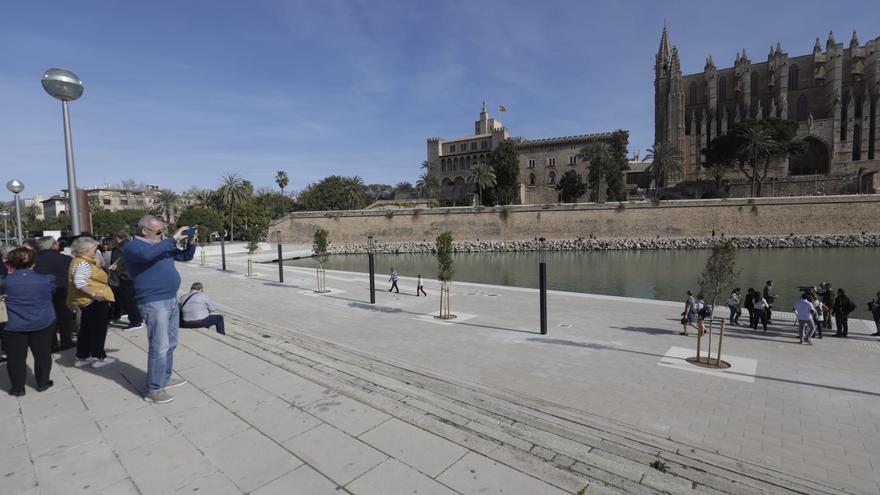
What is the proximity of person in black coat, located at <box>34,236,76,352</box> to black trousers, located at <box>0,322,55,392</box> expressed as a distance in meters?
1.09

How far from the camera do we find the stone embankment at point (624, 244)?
144 ft

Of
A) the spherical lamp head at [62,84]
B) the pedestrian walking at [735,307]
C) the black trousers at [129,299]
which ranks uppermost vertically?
the spherical lamp head at [62,84]

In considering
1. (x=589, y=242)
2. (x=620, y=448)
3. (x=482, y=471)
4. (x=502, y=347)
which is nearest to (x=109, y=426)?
(x=482, y=471)

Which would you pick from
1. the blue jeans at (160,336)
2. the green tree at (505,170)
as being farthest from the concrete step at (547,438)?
the green tree at (505,170)

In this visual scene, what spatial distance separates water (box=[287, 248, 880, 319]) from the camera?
67.0 feet

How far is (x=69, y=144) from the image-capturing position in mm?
6941

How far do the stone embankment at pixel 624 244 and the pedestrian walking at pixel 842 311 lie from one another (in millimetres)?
32557

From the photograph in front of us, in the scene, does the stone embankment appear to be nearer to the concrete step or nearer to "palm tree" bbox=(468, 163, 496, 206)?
"palm tree" bbox=(468, 163, 496, 206)

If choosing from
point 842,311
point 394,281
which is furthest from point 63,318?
point 842,311

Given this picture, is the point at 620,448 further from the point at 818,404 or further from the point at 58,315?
the point at 58,315

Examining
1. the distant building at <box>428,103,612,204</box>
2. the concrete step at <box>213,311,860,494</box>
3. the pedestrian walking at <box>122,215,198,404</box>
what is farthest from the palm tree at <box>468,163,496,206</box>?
the pedestrian walking at <box>122,215,198,404</box>

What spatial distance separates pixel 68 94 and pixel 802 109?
283ft

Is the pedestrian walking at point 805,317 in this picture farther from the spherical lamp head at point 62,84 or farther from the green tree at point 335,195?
the green tree at point 335,195

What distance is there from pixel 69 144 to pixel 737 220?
5661 cm
